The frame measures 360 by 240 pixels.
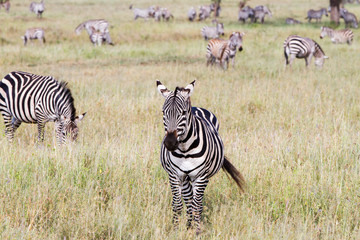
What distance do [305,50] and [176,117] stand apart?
14.3 m

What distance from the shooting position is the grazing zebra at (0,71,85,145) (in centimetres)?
659

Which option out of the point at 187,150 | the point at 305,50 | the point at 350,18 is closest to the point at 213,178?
the point at 187,150

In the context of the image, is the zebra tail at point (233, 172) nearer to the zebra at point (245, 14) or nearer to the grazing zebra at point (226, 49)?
the grazing zebra at point (226, 49)

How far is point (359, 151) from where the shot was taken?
5922 mm

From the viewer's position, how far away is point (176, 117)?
337 cm

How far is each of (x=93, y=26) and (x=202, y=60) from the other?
456 inches

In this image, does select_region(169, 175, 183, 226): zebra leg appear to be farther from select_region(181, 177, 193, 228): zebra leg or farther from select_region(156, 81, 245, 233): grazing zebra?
select_region(181, 177, 193, 228): zebra leg

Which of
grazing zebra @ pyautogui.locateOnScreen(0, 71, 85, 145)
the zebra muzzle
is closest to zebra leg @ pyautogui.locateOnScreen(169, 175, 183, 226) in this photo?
the zebra muzzle

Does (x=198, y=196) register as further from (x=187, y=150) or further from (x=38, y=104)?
(x=38, y=104)

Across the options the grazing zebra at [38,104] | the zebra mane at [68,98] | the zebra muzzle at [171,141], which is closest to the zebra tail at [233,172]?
the zebra muzzle at [171,141]

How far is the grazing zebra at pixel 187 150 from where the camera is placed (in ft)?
11.1

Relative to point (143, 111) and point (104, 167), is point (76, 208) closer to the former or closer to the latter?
point (104, 167)

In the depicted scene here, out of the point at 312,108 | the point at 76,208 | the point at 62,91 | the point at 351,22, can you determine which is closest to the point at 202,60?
the point at 312,108

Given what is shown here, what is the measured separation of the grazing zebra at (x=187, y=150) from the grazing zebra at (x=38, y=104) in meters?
2.88
